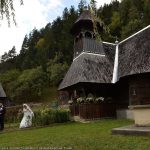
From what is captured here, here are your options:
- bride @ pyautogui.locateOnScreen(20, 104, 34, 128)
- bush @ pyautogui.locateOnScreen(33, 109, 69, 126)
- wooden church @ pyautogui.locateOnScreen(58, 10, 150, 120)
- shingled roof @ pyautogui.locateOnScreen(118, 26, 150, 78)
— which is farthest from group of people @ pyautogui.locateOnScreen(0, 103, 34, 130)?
shingled roof @ pyautogui.locateOnScreen(118, 26, 150, 78)

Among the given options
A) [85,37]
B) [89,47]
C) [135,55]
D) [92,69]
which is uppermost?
[85,37]

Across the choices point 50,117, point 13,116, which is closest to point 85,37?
point 50,117

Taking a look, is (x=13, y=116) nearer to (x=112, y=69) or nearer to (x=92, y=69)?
(x=92, y=69)

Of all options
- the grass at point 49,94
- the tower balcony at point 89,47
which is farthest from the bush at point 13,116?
the grass at point 49,94

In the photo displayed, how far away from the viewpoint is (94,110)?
69.9 ft

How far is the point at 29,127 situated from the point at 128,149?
35.7ft

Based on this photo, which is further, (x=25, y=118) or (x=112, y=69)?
(x=112, y=69)

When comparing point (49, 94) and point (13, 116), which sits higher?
point (49, 94)

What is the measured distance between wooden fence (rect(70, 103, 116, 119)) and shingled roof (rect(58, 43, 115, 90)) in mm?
1648

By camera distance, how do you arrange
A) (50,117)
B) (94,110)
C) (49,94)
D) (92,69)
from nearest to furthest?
(50,117) < (94,110) < (92,69) < (49,94)

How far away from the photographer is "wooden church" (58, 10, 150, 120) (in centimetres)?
1764

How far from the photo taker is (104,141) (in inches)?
A: 387

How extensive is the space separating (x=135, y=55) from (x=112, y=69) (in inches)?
120

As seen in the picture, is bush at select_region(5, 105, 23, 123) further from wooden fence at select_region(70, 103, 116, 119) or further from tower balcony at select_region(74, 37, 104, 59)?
tower balcony at select_region(74, 37, 104, 59)
